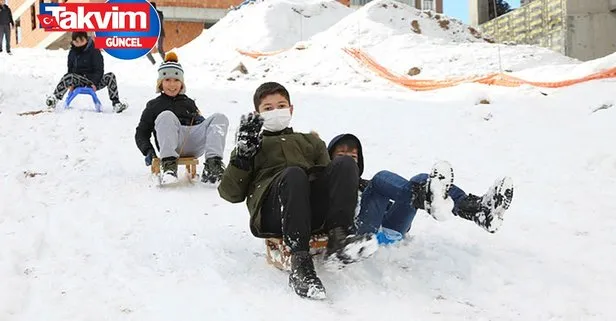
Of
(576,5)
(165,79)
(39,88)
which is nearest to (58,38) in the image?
(39,88)

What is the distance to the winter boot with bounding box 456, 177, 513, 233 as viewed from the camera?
276cm

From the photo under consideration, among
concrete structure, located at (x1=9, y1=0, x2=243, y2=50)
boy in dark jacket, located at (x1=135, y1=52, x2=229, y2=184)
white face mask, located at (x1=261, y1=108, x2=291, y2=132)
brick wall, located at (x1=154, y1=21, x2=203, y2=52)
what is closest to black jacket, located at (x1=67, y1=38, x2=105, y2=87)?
boy in dark jacket, located at (x1=135, y1=52, x2=229, y2=184)

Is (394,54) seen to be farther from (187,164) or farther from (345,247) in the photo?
(345,247)

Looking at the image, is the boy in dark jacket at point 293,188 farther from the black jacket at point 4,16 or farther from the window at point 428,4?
the window at point 428,4

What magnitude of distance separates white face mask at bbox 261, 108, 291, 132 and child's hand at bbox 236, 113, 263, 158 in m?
0.26

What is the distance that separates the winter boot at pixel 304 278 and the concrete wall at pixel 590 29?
13.7 meters

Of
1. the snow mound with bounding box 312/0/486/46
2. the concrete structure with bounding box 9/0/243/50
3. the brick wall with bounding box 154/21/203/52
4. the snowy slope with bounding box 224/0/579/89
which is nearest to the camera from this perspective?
the snowy slope with bounding box 224/0/579/89

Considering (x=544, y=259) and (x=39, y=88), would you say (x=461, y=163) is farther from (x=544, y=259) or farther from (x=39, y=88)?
(x=39, y=88)

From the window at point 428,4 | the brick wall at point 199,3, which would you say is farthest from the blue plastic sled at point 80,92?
the window at point 428,4

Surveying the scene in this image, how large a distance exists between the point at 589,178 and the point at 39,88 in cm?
859

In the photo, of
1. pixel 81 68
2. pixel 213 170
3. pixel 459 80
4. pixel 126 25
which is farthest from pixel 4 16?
pixel 213 170

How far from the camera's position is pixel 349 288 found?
8.79ft

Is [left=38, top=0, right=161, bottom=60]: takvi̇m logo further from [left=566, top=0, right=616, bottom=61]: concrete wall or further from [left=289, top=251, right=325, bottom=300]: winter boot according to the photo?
[left=289, top=251, right=325, bottom=300]: winter boot

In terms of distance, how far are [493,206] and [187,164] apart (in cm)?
281
